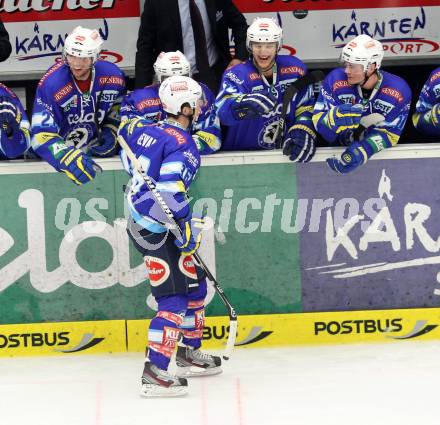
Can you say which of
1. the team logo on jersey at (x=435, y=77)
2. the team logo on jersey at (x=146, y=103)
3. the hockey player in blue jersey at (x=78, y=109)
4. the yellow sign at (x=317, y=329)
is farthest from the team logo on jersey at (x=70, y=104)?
the team logo on jersey at (x=435, y=77)

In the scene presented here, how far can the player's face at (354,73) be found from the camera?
764 centimetres

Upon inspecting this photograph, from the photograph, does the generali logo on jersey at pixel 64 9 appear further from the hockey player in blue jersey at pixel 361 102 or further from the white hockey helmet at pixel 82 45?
the hockey player in blue jersey at pixel 361 102

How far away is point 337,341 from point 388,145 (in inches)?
48.4

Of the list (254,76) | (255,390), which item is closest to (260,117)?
(254,76)

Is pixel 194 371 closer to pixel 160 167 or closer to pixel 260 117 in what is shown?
pixel 160 167

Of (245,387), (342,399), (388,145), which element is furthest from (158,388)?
(388,145)

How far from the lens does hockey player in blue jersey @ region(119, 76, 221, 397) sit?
6629 mm

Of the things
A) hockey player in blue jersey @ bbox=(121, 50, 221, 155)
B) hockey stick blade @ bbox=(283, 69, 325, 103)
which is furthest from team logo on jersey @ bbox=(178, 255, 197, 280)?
hockey stick blade @ bbox=(283, 69, 325, 103)

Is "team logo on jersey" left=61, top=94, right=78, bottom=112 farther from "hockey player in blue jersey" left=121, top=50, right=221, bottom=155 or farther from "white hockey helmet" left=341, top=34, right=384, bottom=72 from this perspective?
"white hockey helmet" left=341, top=34, right=384, bottom=72

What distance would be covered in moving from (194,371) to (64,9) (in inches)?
132

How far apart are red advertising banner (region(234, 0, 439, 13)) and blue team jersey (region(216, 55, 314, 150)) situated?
1.48 m

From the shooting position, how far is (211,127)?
25.7 feet

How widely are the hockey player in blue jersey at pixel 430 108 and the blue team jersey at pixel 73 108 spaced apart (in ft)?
6.12

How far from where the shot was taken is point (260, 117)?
790 centimetres
